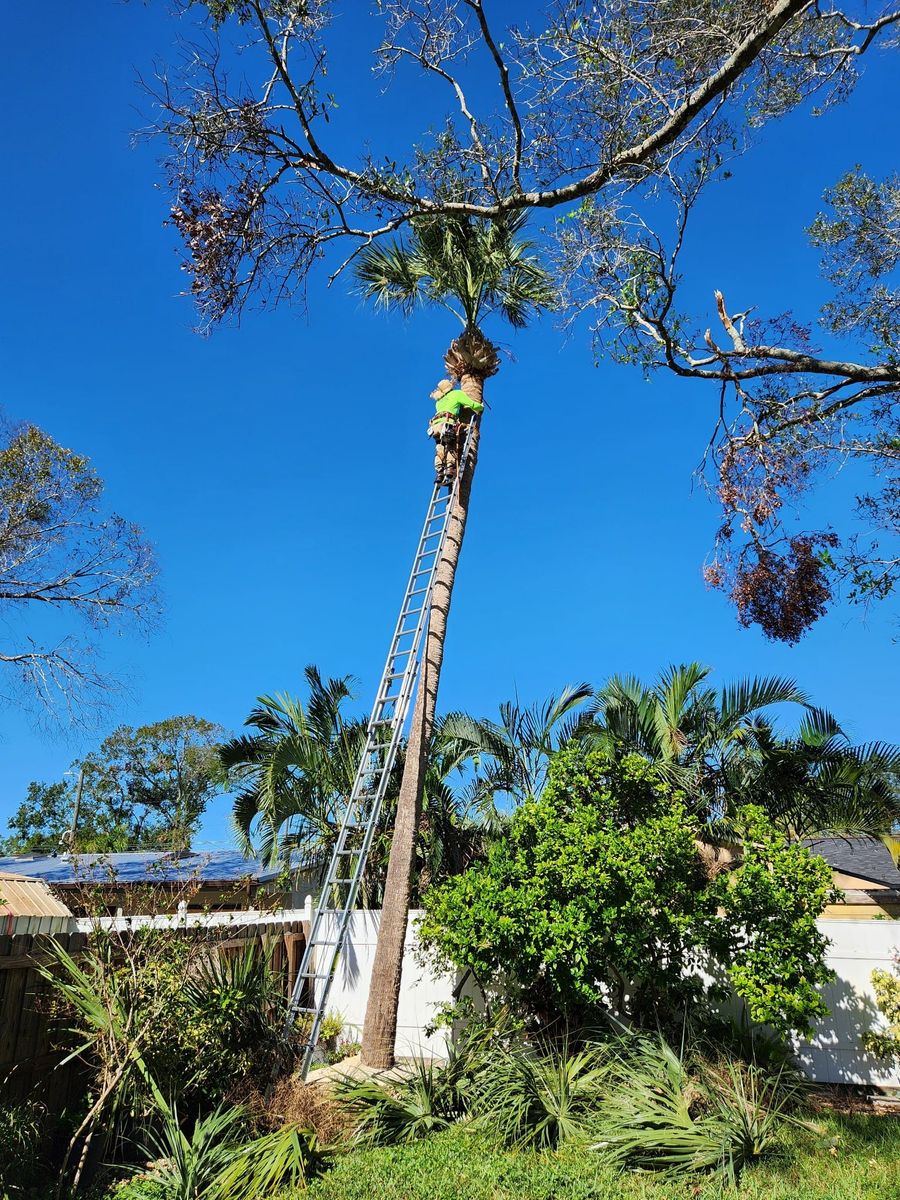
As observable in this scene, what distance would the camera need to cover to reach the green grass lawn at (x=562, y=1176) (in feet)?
15.9

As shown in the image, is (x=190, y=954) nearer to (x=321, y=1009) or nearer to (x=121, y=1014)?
(x=121, y=1014)

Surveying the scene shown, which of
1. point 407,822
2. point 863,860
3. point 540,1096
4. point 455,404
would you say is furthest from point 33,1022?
point 863,860

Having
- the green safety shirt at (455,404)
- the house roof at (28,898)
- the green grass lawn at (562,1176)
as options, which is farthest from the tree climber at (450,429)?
the house roof at (28,898)

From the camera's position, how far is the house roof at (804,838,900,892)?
16703 millimetres

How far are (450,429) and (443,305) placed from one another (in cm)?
237

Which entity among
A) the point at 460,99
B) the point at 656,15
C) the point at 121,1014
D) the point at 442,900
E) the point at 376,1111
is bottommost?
the point at 376,1111

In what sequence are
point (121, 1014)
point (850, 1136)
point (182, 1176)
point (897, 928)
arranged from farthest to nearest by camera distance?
point (897, 928), point (850, 1136), point (121, 1014), point (182, 1176)

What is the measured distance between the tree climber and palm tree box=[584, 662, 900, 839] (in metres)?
4.07

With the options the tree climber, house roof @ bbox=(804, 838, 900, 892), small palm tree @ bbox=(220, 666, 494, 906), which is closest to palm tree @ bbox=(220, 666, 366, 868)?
small palm tree @ bbox=(220, 666, 494, 906)

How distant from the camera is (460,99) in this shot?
6.34 meters

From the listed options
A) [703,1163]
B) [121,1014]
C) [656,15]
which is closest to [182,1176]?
[121,1014]

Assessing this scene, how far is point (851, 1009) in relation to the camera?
27.4ft

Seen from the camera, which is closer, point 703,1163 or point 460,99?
point 703,1163

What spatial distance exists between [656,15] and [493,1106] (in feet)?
29.4
